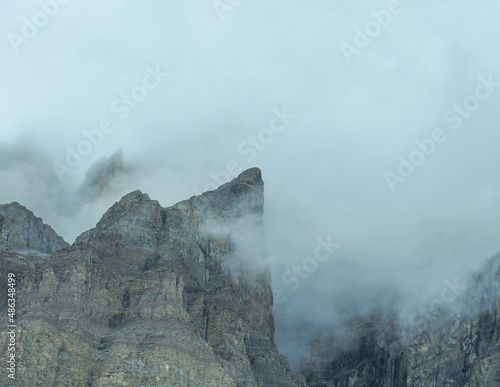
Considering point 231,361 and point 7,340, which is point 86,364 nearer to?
point 7,340

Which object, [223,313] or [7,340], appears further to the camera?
[223,313]

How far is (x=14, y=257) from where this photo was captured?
637 ft

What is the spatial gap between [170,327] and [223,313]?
79.2ft

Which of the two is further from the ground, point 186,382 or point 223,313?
point 223,313

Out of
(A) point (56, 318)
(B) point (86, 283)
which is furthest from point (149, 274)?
(A) point (56, 318)

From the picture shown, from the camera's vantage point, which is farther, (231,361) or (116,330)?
(231,361)

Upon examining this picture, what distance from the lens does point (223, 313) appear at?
200m

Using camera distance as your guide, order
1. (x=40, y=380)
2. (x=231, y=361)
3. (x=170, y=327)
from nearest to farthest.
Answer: (x=40, y=380) → (x=170, y=327) → (x=231, y=361)

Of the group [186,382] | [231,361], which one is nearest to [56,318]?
[186,382]

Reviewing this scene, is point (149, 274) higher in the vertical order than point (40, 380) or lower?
higher

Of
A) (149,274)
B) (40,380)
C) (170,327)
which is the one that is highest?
(149,274)

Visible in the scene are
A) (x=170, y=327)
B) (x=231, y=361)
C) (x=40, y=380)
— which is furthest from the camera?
(x=231, y=361)

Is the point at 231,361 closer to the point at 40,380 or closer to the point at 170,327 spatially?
the point at 170,327

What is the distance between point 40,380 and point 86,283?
25.6 m
